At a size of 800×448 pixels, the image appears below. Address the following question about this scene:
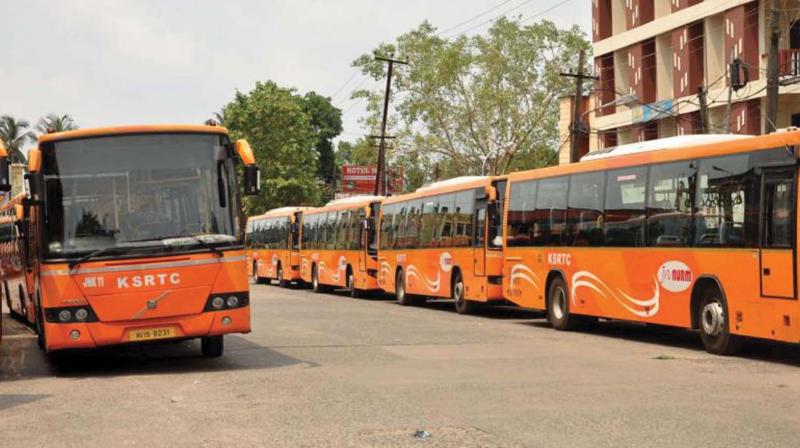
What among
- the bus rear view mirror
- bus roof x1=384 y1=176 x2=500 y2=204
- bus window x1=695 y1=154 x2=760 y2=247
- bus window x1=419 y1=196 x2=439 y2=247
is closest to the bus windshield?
the bus rear view mirror

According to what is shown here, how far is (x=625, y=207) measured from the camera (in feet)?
64.8

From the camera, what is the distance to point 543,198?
2314 cm

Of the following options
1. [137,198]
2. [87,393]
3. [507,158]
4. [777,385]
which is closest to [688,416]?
[777,385]

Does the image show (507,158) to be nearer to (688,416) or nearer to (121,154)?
(121,154)

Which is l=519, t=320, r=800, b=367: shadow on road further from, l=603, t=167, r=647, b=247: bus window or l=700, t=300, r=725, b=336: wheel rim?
l=603, t=167, r=647, b=247: bus window

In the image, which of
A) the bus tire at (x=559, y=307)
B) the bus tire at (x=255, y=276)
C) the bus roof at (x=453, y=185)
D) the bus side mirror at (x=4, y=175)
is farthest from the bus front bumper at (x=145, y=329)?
the bus tire at (x=255, y=276)

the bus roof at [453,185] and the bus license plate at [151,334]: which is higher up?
the bus roof at [453,185]

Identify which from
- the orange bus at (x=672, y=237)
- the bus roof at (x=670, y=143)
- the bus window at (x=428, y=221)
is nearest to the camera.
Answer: the orange bus at (x=672, y=237)

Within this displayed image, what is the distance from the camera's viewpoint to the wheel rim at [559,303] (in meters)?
22.4

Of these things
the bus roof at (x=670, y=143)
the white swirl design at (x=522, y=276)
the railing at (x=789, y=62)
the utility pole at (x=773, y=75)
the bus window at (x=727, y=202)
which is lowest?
the white swirl design at (x=522, y=276)

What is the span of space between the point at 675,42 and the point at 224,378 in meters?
36.3

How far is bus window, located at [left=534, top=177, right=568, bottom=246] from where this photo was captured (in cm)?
2225

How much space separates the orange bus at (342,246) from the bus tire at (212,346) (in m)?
20.4

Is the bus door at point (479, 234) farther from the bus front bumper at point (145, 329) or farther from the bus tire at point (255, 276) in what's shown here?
the bus tire at point (255, 276)
